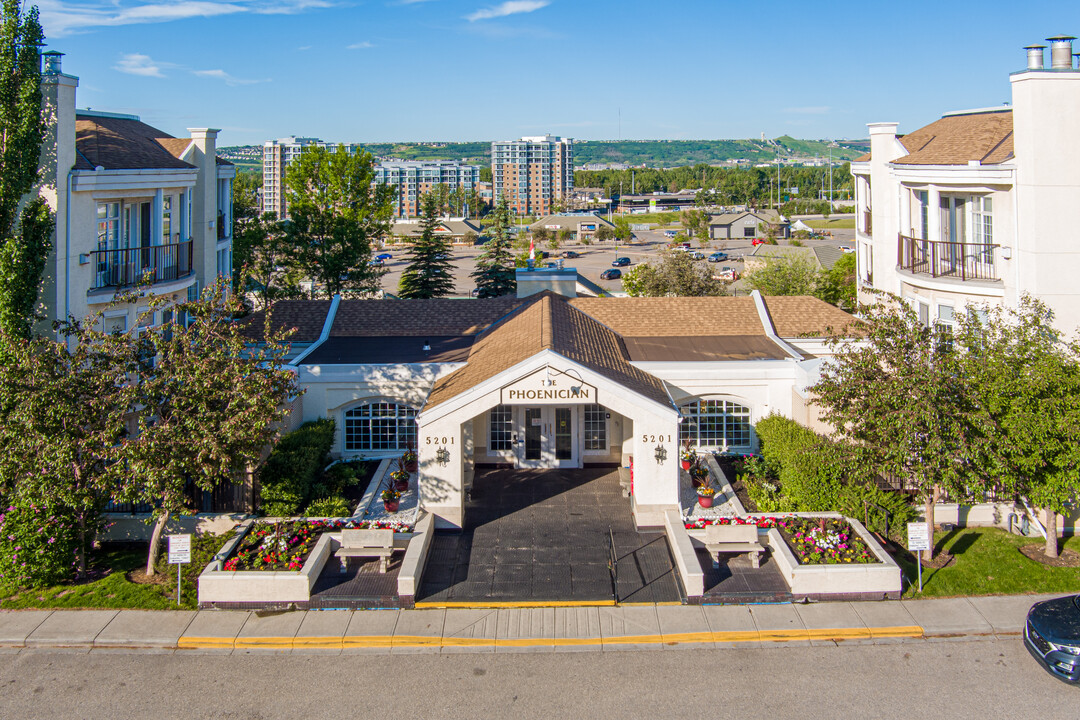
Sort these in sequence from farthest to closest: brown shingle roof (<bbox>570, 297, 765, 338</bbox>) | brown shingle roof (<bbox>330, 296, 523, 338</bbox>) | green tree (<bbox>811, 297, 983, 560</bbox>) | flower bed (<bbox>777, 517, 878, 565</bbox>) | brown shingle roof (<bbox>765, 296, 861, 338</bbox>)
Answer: brown shingle roof (<bbox>330, 296, 523, 338</bbox>) → brown shingle roof (<bbox>570, 297, 765, 338</bbox>) → brown shingle roof (<bbox>765, 296, 861, 338</bbox>) → flower bed (<bbox>777, 517, 878, 565</bbox>) → green tree (<bbox>811, 297, 983, 560</bbox>)

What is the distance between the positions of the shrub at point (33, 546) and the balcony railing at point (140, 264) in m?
6.65

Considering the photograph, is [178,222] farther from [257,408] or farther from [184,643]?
[184,643]

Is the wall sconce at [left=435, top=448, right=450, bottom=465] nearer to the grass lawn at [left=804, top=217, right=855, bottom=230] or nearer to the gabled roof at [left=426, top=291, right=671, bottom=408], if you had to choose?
the gabled roof at [left=426, top=291, right=671, bottom=408]

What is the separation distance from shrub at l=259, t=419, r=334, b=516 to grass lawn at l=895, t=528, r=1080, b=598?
1335 cm

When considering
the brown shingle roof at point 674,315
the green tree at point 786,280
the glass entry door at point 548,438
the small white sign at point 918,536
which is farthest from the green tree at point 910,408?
the green tree at point 786,280

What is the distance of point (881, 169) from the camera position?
31.2m

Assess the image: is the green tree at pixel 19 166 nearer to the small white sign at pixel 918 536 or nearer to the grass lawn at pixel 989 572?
the small white sign at pixel 918 536

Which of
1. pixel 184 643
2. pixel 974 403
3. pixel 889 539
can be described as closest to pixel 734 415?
pixel 889 539

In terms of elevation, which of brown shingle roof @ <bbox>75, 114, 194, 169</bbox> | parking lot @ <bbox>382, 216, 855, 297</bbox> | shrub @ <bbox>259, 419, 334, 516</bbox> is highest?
parking lot @ <bbox>382, 216, 855, 297</bbox>

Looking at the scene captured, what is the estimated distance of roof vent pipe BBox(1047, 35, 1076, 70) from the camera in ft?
72.2

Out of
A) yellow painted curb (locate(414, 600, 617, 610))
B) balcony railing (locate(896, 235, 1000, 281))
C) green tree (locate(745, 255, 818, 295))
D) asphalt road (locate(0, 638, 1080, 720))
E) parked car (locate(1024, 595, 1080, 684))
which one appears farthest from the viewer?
green tree (locate(745, 255, 818, 295))

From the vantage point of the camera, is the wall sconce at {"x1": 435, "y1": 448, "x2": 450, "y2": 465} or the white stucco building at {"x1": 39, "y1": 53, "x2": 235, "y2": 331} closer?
the wall sconce at {"x1": 435, "y1": 448, "x2": 450, "y2": 465}

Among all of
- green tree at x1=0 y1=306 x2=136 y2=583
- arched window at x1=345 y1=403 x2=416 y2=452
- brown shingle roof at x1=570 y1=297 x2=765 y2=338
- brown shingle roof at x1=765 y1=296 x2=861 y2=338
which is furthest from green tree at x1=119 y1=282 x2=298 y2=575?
brown shingle roof at x1=765 y1=296 x2=861 y2=338

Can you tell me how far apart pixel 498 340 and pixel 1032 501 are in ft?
45.0
